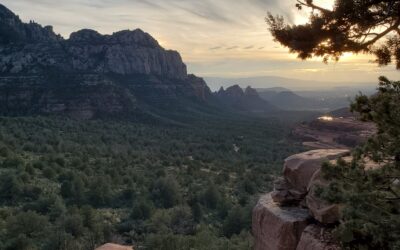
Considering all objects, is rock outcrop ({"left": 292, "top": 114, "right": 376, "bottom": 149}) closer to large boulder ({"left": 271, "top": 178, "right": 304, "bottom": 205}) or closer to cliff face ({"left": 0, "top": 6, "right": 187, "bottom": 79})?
large boulder ({"left": 271, "top": 178, "right": 304, "bottom": 205})

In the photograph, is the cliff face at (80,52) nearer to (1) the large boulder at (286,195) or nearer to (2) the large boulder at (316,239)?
(1) the large boulder at (286,195)

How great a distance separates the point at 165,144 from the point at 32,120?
27.8m

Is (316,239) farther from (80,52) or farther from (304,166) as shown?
(80,52)

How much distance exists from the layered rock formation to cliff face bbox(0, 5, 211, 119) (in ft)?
316

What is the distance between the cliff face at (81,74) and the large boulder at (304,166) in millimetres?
96149

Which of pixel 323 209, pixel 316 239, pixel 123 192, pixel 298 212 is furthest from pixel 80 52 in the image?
pixel 316 239

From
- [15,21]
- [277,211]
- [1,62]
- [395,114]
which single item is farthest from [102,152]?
[15,21]

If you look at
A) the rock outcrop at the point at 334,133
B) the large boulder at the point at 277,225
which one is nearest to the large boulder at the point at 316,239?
the large boulder at the point at 277,225

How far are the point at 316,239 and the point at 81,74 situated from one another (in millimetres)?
120244

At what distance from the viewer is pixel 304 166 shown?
44.5 feet

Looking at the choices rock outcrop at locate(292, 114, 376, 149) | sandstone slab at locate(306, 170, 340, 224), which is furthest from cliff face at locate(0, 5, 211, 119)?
sandstone slab at locate(306, 170, 340, 224)

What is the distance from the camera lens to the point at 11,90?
105438 millimetres

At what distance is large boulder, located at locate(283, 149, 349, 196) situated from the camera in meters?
13.3

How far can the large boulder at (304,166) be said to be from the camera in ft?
43.7
